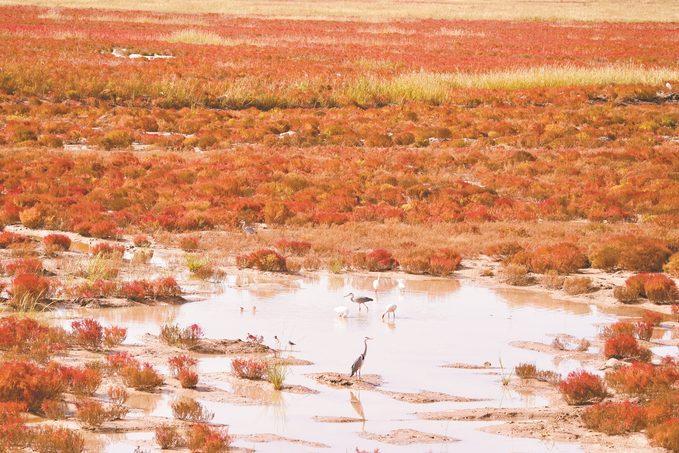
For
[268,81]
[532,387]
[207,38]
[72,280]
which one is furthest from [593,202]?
[207,38]

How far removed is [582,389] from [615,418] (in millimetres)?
707

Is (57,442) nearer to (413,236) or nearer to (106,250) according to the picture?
(106,250)

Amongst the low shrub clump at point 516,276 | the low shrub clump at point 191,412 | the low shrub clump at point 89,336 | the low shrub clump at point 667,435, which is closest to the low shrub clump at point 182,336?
the low shrub clump at point 89,336

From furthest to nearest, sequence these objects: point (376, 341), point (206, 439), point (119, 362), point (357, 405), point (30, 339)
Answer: point (376, 341)
point (30, 339)
point (119, 362)
point (357, 405)
point (206, 439)

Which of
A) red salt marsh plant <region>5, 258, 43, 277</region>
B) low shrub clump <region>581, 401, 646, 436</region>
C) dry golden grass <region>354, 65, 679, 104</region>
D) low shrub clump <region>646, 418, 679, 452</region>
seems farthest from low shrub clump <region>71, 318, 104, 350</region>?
dry golden grass <region>354, 65, 679, 104</region>

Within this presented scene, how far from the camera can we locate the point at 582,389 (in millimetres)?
8289

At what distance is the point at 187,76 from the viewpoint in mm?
40281

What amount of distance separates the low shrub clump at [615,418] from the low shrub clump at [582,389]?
0.42 m

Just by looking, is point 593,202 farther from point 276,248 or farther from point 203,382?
point 203,382

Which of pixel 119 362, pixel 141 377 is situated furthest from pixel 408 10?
pixel 141 377

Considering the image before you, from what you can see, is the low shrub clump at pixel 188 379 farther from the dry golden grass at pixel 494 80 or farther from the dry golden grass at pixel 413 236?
the dry golden grass at pixel 494 80

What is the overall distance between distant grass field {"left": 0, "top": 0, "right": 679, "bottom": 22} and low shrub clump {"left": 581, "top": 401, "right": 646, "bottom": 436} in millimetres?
86188

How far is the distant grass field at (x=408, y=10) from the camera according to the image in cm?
9644

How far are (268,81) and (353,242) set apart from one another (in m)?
25.1
